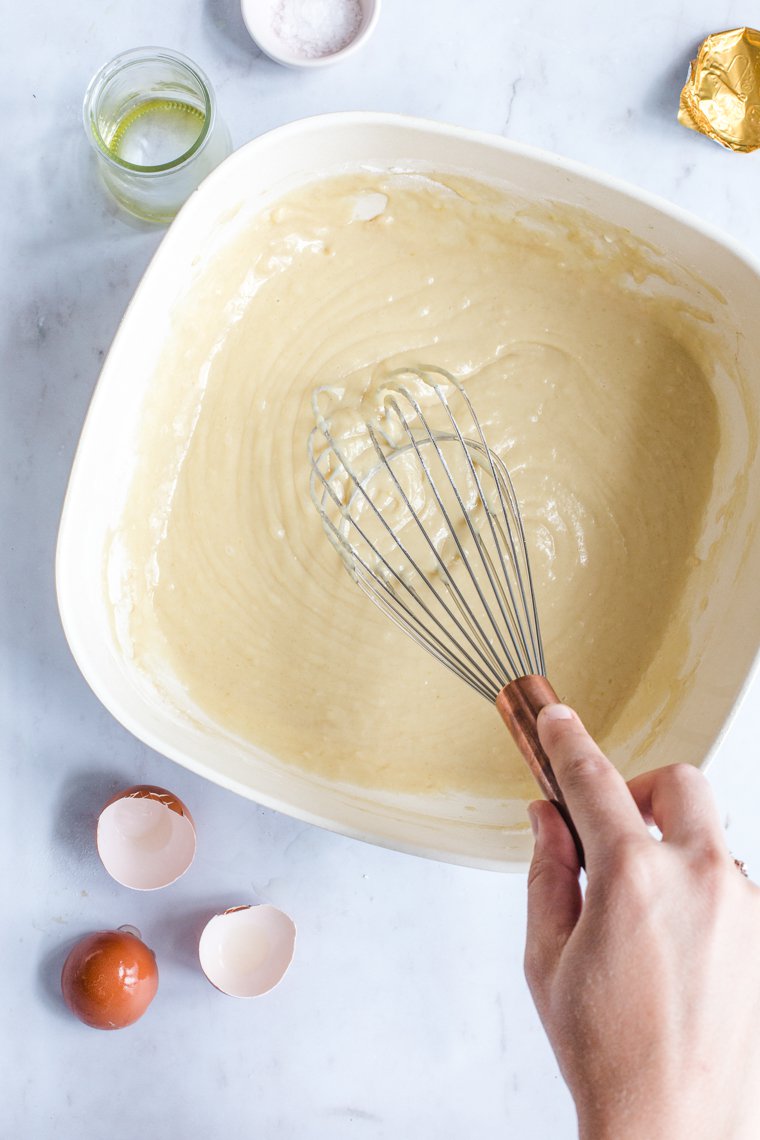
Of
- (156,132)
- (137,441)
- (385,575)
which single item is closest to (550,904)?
(385,575)

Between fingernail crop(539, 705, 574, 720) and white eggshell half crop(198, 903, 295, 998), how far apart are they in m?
0.45

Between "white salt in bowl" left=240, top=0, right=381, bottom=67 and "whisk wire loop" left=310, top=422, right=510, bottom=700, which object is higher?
"white salt in bowl" left=240, top=0, right=381, bottom=67

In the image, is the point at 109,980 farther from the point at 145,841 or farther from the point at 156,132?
the point at 156,132

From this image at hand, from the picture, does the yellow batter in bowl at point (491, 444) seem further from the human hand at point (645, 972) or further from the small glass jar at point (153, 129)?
the human hand at point (645, 972)

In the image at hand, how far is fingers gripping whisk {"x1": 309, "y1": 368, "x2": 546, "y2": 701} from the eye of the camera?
1035 millimetres

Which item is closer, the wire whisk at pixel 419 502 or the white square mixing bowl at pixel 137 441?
the white square mixing bowl at pixel 137 441

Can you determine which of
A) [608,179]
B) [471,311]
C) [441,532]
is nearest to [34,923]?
[441,532]

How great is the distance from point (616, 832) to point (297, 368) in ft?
2.00

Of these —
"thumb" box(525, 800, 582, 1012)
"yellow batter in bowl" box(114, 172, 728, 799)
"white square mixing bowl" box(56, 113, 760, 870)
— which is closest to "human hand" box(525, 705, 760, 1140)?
"thumb" box(525, 800, 582, 1012)

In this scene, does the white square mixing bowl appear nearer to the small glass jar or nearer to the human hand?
the small glass jar

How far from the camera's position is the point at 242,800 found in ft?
3.42

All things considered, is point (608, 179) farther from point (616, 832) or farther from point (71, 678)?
point (71, 678)

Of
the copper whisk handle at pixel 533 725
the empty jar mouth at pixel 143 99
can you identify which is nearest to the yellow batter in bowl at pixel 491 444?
the empty jar mouth at pixel 143 99

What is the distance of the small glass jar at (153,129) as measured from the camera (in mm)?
954
